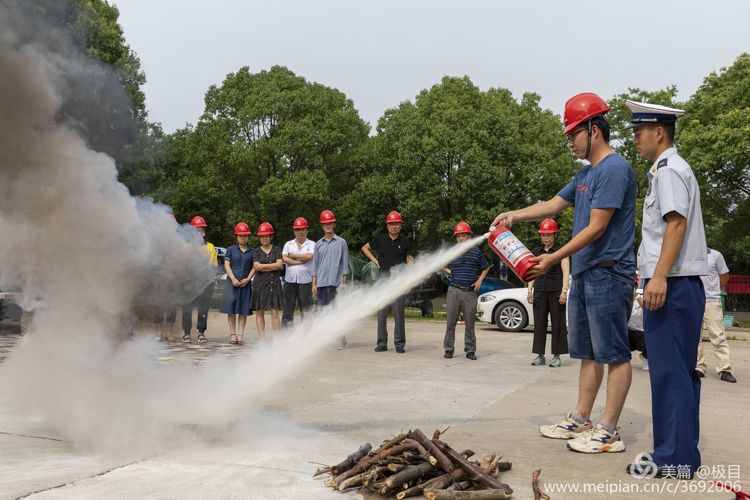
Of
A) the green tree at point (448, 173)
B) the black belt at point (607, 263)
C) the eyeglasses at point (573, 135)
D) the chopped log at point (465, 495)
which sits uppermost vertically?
the green tree at point (448, 173)

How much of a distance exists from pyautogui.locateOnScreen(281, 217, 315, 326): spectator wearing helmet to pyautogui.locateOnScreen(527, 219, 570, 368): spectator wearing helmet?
387 centimetres

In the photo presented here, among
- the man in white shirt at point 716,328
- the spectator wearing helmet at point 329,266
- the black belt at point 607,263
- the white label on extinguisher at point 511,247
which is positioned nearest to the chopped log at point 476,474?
the white label on extinguisher at point 511,247

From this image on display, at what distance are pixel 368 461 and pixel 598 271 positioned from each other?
2.08 meters

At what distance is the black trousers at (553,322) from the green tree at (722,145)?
1938 centimetres

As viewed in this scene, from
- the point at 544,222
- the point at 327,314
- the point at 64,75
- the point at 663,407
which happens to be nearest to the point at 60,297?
the point at 64,75

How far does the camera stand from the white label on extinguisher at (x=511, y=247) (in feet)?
15.2

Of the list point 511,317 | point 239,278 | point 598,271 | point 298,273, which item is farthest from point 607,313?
point 511,317

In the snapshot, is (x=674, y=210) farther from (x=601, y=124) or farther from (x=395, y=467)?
(x=395, y=467)

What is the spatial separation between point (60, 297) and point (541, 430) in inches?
143

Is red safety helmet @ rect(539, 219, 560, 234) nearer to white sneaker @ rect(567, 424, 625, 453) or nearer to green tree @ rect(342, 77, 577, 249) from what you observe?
white sneaker @ rect(567, 424, 625, 453)

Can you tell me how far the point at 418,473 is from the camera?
3.54 metres

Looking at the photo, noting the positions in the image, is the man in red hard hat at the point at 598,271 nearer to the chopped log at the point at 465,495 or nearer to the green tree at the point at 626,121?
the chopped log at the point at 465,495

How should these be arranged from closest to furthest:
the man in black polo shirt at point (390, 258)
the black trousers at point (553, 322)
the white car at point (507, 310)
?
the black trousers at point (553, 322) < the man in black polo shirt at point (390, 258) < the white car at point (507, 310)

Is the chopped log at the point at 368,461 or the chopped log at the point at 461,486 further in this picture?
the chopped log at the point at 368,461
